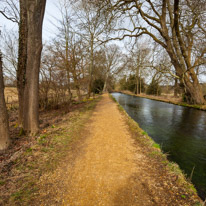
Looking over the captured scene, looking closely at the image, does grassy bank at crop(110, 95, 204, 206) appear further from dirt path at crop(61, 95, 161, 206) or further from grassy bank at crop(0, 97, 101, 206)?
grassy bank at crop(0, 97, 101, 206)

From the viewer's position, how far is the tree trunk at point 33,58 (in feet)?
13.3

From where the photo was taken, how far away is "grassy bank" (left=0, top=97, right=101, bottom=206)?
6.56 ft

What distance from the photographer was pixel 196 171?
343cm

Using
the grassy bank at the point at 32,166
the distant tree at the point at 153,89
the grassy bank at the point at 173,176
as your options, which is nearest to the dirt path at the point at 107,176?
the grassy bank at the point at 173,176

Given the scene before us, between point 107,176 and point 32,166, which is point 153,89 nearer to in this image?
point 107,176

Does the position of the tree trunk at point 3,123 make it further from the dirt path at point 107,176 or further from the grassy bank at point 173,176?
the grassy bank at point 173,176

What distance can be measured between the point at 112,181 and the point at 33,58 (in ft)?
14.6

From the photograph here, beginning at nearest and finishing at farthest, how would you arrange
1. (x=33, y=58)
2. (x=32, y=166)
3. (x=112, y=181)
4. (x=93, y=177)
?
(x=112, y=181)
(x=93, y=177)
(x=32, y=166)
(x=33, y=58)

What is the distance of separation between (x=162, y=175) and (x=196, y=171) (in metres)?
1.65

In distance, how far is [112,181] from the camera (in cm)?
241

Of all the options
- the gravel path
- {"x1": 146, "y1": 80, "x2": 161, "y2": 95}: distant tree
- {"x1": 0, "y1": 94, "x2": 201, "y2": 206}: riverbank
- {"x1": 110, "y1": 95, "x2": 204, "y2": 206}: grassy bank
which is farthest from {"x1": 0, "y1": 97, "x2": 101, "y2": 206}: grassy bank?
{"x1": 146, "y1": 80, "x2": 161, "y2": 95}: distant tree

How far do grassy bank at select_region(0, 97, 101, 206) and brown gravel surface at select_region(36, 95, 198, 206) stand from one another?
208mm

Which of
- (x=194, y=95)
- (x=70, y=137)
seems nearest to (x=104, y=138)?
(x=70, y=137)

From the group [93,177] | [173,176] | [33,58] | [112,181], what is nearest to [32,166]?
[93,177]
